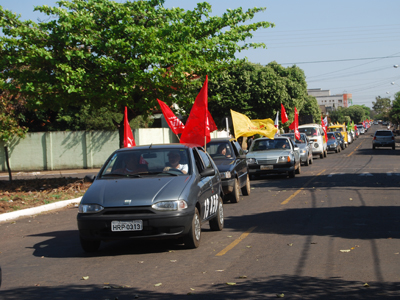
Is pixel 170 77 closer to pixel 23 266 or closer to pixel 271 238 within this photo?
pixel 271 238


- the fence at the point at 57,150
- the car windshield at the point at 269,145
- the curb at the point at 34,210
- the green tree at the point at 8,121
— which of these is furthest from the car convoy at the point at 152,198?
the fence at the point at 57,150

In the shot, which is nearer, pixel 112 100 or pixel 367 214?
pixel 367 214

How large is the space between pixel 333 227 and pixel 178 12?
35.1 feet

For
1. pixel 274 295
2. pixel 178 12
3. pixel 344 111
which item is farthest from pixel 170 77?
pixel 344 111

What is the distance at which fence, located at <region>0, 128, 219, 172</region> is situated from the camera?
106 ft

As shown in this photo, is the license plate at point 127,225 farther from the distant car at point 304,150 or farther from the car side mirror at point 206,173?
the distant car at point 304,150

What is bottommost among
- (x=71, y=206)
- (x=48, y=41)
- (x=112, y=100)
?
(x=71, y=206)

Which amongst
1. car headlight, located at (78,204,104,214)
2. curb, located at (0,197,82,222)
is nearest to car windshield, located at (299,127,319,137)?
curb, located at (0,197,82,222)

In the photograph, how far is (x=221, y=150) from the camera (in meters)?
14.4

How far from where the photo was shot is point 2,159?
3231 cm

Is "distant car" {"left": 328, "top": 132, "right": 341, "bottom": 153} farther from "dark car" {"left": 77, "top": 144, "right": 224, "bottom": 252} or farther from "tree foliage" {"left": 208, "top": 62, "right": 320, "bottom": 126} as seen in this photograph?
"dark car" {"left": 77, "top": 144, "right": 224, "bottom": 252}

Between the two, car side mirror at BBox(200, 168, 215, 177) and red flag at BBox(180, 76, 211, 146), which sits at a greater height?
red flag at BBox(180, 76, 211, 146)

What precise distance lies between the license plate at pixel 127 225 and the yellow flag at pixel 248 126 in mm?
14506

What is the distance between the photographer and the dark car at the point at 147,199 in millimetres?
7168
